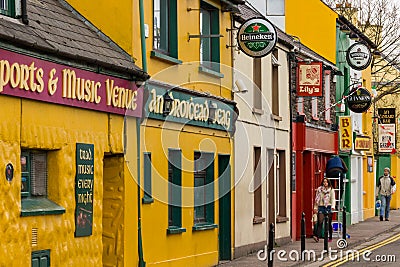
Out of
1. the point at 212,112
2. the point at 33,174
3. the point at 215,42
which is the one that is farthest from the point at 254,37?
the point at 33,174

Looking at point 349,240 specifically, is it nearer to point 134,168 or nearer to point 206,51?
point 206,51

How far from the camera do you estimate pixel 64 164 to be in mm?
15492

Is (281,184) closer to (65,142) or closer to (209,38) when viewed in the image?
(209,38)

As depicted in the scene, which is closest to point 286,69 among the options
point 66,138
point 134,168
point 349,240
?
point 349,240

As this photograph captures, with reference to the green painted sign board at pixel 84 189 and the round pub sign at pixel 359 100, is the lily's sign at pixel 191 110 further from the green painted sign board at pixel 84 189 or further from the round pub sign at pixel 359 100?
the round pub sign at pixel 359 100

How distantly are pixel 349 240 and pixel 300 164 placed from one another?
2.88 meters

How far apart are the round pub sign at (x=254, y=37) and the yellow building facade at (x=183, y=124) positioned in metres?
0.51

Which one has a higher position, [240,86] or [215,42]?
[215,42]

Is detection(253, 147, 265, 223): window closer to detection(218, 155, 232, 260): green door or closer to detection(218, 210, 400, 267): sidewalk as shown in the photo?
detection(218, 210, 400, 267): sidewalk

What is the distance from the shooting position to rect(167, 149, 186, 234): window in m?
20.0

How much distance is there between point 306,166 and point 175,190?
13.9 m

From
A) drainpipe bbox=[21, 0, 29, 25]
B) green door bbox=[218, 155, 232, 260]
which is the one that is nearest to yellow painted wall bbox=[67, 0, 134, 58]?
drainpipe bbox=[21, 0, 29, 25]

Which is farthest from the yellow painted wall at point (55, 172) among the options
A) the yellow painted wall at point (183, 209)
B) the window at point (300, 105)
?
the window at point (300, 105)

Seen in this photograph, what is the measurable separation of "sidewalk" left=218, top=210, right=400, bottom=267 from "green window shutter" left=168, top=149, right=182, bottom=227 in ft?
9.34
